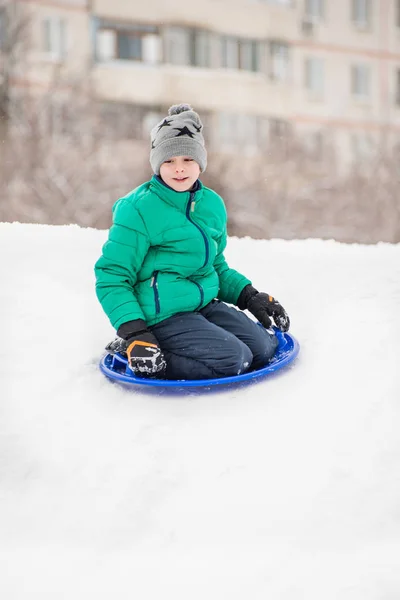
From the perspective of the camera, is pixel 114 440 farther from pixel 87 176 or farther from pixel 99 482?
pixel 87 176

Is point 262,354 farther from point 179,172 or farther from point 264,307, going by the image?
point 179,172

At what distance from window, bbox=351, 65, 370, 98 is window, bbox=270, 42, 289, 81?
208 cm

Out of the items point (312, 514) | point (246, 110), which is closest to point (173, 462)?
point (312, 514)

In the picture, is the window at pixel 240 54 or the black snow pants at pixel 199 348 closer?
the black snow pants at pixel 199 348

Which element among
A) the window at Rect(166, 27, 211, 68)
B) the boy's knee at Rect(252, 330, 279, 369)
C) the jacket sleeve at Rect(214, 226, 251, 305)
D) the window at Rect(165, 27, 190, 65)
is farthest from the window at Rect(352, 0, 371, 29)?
the boy's knee at Rect(252, 330, 279, 369)

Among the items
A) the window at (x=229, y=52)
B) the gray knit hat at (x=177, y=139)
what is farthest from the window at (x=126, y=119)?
the gray knit hat at (x=177, y=139)

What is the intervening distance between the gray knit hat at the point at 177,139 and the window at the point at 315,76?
608 inches

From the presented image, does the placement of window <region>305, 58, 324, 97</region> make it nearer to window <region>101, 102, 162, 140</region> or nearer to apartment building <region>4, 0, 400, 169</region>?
apartment building <region>4, 0, 400, 169</region>

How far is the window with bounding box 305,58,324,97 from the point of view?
16.5 metres

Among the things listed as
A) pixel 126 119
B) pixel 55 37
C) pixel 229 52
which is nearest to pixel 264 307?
pixel 126 119

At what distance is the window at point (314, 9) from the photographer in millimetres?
16203

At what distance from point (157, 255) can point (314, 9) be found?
53.6 ft

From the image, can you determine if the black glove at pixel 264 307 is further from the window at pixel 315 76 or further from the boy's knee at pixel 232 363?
the window at pixel 315 76

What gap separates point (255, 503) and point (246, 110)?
48.3 feet
